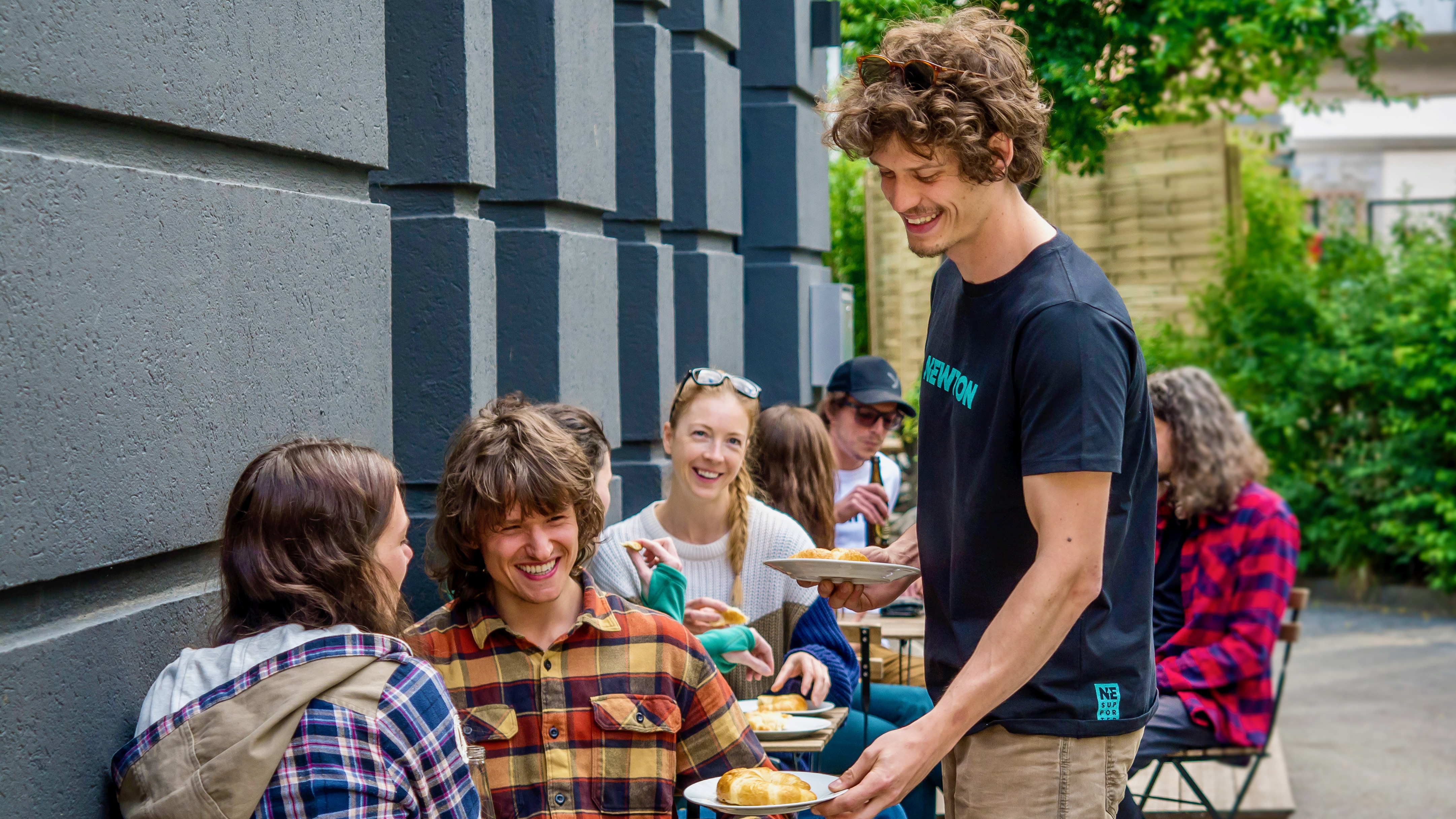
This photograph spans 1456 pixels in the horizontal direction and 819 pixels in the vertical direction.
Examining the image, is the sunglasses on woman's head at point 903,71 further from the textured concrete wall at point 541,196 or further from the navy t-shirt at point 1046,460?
the textured concrete wall at point 541,196

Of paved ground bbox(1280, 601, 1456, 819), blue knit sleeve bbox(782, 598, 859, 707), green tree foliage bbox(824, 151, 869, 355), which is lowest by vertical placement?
paved ground bbox(1280, 601, 1456, 819)

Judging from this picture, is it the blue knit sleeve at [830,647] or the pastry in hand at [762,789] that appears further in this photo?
the blue knit sleeve at [830,647]

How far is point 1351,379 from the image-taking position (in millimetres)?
10406

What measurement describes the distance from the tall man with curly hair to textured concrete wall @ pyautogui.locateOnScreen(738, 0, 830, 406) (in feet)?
14.4

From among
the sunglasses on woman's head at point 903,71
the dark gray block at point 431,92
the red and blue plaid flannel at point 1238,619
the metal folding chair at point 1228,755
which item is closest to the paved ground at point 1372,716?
the metal folding chair at point 1228,755

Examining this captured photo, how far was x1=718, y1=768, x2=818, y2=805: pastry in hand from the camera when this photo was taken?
8.41ft

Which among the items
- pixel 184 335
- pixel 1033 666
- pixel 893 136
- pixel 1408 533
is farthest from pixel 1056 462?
pixel 1408 533

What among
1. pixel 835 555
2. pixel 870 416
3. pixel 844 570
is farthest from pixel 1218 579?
pixel 844 570

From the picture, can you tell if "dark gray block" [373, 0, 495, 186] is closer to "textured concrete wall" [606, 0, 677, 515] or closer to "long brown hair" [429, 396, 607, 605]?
"long brown hair" [429, 396, 607, 605]

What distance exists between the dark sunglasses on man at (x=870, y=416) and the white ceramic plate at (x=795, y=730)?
2518 mm

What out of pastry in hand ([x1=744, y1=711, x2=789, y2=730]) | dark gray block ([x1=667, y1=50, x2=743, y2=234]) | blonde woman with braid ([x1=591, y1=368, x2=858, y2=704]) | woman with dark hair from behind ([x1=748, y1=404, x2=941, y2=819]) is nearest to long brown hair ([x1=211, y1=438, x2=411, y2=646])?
pastry in hand ([x1=744, y1=711, x2=789, y2=730])

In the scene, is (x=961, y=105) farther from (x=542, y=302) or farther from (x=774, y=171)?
(x=774, y=171)

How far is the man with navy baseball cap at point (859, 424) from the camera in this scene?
5863mm

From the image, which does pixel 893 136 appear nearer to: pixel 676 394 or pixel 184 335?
pixel 184 335
